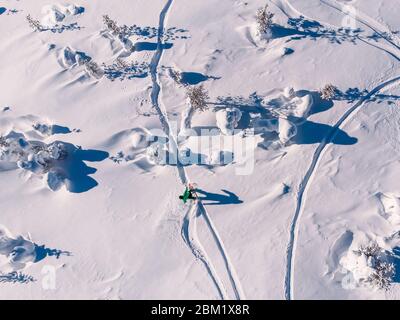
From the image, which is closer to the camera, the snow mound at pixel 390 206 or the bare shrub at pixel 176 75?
the snow mound at pixel 390 206

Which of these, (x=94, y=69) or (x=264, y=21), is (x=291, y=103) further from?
(x=94, y=69)

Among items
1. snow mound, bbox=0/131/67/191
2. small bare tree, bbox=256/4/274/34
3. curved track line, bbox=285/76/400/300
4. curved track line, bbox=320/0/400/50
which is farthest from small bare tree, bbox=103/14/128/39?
curved track line, bbox=285/76/400/300

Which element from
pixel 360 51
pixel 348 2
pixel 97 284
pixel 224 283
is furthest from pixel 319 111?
pixel 97 284

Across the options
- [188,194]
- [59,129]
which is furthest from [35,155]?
[188,194]

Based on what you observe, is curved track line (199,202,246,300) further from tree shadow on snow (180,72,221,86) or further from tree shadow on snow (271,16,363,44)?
tree shadow on snow (271,16,363,44)

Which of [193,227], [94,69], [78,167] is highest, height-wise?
[94,69]

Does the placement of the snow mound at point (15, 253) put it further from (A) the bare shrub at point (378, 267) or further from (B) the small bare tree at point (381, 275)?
(B) the small bare tree at point (381, 275)

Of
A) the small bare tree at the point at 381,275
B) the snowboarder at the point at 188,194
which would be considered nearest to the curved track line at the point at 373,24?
the small bare tree at the point at 381,275
